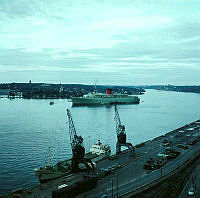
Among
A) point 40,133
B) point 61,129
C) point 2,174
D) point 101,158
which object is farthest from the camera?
point 61,129

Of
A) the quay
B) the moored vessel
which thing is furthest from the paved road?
the moored vessel

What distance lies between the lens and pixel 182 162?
33.3m

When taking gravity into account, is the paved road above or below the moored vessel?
below

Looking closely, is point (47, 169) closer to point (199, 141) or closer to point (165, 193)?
point (165, 193)

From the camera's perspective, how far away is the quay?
2388 centimetres

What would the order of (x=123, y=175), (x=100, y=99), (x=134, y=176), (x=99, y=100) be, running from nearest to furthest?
(x=134, y=176), (x=123, y=175), (x=99, y=100), (x=100, y=99)

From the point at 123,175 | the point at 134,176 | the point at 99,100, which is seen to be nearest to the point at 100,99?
the point at 99,100

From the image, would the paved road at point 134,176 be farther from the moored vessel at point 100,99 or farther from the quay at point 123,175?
the moored vessel at point 100,99

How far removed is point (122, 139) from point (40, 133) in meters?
23.1

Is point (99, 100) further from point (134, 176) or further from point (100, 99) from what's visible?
point (134, 176)

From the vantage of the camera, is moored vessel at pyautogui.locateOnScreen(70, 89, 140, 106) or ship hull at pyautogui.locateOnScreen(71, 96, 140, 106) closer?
ship hull at pyautogui.locateOnScreen(71, 96, 140, 106)

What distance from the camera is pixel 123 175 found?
1121 inches

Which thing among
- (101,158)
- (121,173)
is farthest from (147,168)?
(101,158)

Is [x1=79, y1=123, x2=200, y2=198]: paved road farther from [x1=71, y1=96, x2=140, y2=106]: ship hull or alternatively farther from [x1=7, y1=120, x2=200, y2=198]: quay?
[x1=71, y1=96, x2=140, y2=106]: ship hull
